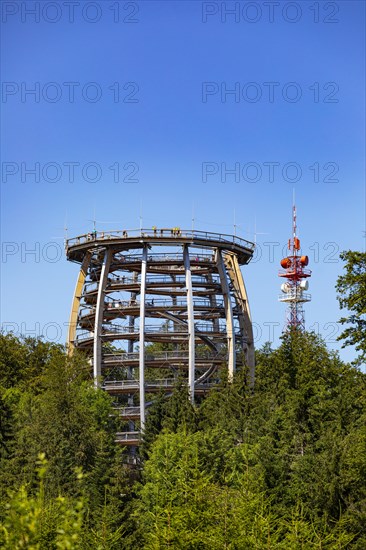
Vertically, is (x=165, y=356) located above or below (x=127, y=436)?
above

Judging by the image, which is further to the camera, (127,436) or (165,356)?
(165,356)

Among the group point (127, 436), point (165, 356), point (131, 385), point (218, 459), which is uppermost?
point (165, 356)

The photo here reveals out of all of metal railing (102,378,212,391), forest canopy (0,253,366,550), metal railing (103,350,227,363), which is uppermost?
metal railing (103,350,227,363)

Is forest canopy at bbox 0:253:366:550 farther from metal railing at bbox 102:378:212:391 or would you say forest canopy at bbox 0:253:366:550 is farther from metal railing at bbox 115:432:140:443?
metal railing at bbox 115:432:140:443

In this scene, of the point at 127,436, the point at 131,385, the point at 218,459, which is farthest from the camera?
the point at 131,385

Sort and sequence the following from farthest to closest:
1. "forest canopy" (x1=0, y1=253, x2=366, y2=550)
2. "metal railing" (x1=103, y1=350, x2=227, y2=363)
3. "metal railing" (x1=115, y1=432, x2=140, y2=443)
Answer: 1. "metal railing" (x1=103, y1=350, x2=227, y2=363)
2. "metal railing" (x1=115, y1=432, x2=140, y2=443)
3. "forest canopy" (x1=0, y1=253, x2=366, y2=550)

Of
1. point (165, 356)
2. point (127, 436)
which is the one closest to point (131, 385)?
point (165, 356)

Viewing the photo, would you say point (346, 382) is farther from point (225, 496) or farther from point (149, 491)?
point (225, 496)

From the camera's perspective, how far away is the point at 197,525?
38812 millimetres

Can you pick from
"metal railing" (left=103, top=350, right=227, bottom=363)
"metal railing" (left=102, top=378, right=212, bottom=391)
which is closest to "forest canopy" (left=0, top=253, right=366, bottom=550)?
"metal railing" (left=102, top=378, right=212, bottom=391)

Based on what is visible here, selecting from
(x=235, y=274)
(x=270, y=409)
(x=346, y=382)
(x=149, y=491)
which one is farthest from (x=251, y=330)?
(x=149, y=491)

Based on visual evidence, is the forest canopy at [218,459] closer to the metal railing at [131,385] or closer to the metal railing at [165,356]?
the metal railing at [131,385]

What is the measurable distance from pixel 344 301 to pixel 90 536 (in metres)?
17.2

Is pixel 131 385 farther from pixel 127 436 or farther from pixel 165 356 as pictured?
pixel 127 436
